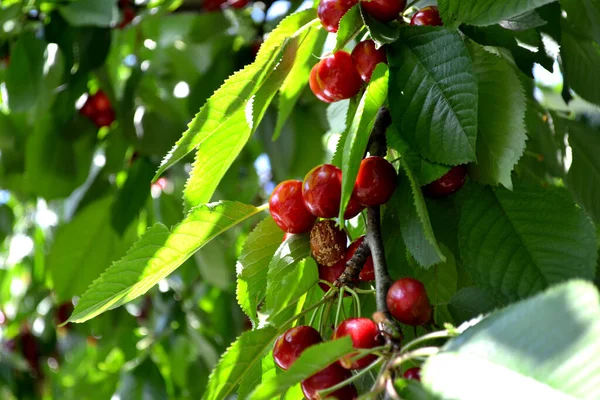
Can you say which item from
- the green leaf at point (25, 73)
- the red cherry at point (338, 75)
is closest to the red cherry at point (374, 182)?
the red cherry at point (338, 75)

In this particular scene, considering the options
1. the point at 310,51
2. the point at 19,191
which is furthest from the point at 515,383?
the point at 19,191

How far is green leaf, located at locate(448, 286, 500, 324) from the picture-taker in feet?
1.81

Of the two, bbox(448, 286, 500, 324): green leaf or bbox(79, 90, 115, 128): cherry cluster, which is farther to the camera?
bbox(79, 90, 115, 128): cherry cluster

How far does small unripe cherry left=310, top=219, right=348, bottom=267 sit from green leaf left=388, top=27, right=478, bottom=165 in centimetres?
10

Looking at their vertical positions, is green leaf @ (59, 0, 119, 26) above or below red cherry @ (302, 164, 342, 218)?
below

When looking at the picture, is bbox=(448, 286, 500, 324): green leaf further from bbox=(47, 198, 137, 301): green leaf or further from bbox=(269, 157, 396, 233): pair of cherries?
bbox=(47, 198, 137, 301): green leaf

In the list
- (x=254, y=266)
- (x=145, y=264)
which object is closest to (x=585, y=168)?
(x=254, y=266)

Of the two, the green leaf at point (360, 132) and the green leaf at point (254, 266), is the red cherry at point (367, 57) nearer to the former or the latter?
the green leaf at point (360, 132)

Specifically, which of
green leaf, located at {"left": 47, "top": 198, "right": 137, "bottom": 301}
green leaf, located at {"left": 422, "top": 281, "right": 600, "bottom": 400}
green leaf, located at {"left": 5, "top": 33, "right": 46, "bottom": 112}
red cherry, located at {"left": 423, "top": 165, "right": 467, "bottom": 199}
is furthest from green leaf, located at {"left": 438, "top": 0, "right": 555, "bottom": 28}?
green leaf, located at {"left": 47, "top": 198, "right": 137, "bottom": 301}

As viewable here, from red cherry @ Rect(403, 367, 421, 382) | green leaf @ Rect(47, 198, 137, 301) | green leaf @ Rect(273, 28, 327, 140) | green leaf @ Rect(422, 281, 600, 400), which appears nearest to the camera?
green leaf @ Rect(422, 281, 600, 400)

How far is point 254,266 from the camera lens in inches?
27.0

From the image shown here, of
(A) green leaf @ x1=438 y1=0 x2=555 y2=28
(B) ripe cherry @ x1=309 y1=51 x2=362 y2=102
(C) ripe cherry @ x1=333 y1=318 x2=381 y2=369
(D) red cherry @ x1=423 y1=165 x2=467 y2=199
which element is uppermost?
(A) green leaf @ x1=438 y1=0 x2=555 y2=28

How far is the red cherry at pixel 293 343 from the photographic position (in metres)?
0.54

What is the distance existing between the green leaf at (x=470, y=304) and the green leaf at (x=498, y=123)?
9cm
